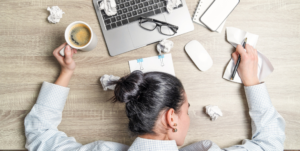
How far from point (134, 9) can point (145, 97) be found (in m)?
0.40

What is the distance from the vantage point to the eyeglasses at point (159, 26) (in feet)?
2.60

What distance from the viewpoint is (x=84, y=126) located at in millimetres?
817

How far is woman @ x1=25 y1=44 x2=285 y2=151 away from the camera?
61 cm

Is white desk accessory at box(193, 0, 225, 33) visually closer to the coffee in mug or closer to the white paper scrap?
the white paper scrap

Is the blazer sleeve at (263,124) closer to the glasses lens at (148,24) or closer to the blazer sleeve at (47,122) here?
the glasses lens at (148,24)

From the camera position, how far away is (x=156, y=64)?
81 cm

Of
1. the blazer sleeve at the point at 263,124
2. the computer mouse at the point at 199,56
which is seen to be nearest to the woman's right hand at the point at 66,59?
the computer mouse at the point at 199,56

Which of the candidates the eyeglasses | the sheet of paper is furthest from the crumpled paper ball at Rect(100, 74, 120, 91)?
the sheet of paper

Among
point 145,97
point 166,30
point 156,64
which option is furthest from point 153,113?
point 166,30

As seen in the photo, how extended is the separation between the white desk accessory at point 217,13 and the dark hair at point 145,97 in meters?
0.35

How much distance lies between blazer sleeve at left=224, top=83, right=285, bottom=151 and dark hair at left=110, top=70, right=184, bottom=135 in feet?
1.12

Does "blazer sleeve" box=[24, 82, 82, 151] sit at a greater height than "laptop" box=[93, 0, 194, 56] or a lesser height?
lesser

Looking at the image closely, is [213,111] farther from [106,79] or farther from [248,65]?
[106,79]

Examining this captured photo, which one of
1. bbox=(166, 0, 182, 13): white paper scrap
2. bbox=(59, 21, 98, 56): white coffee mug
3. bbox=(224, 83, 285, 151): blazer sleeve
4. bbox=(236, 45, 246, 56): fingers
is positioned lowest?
bbox=(224, 83, 285, 151): blazer sleeve
